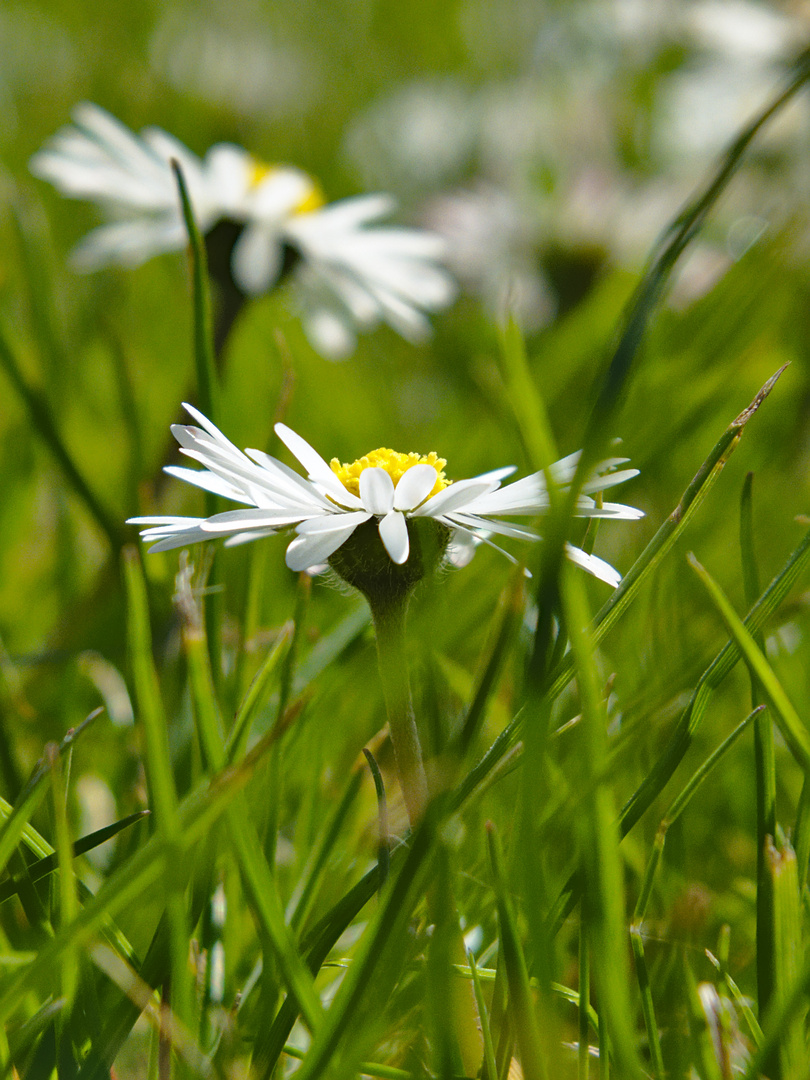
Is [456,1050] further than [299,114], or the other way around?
[299,114]

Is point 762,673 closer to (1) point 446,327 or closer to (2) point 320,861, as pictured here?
(2) point 320,861

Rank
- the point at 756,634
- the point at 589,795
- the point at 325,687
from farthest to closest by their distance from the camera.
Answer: the point at 325,687 → the point at 756,634 → the point at 589,795

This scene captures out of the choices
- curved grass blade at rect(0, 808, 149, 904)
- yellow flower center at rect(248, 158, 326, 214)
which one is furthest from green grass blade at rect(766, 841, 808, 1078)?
yellow flower center at rect(248, 158, 326, 214)

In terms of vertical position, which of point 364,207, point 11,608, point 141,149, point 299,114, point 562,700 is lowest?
point 562,700

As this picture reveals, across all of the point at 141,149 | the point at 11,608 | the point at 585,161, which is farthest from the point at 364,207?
the point at 585,161

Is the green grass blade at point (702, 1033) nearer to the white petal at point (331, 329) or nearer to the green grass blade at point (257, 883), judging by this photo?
the green grass blade at point (257, 883)

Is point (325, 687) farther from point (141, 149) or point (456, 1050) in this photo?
point (141, 149)
